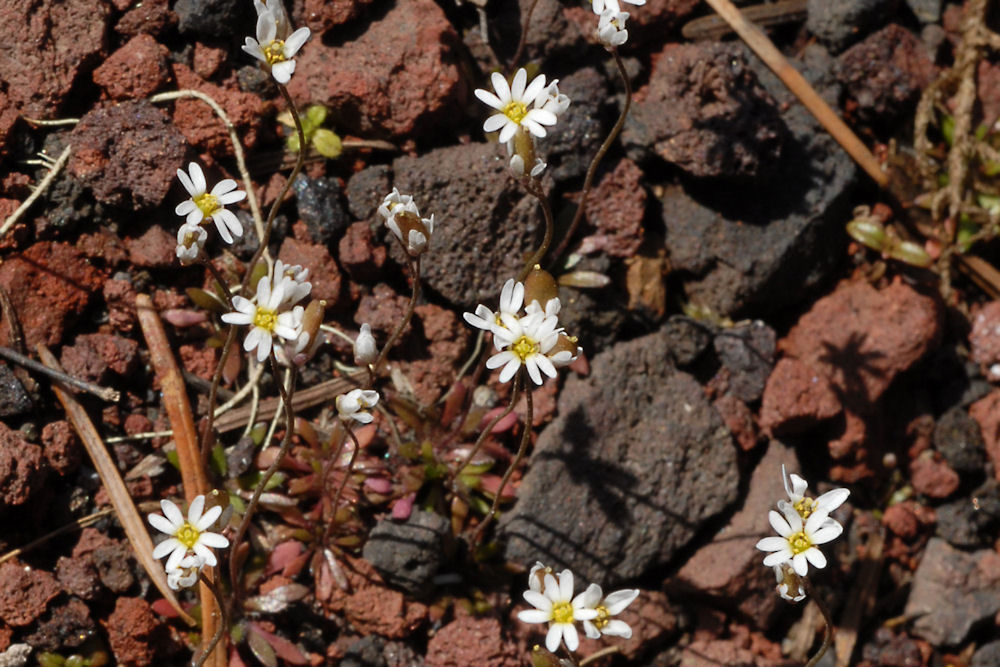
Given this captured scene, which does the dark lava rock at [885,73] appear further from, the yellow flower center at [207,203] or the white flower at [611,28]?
the yellow flower center at [207,203]

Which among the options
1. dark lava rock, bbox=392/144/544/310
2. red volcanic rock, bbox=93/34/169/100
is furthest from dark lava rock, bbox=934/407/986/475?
red volcanic rock, bbox=93/34/169/100

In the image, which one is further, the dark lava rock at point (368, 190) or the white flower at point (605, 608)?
the dark lava rock at point (368, 190)

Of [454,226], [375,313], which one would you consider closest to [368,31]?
[454,226]

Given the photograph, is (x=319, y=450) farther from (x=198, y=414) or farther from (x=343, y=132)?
(x=343, y=132)

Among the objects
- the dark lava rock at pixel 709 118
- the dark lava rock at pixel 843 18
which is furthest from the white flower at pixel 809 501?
the dark lava rock at pixel 843 18

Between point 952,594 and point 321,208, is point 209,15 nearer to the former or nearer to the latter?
point 321,208

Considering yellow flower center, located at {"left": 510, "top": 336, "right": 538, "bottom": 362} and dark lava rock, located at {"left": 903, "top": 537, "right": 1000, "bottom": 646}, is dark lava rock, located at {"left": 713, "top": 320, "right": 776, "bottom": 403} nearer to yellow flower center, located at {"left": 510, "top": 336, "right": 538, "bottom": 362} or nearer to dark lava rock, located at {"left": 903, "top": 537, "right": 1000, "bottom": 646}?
dark lava rock, located at {"left": 903, "top": 537, "right": 1000, "bottom": 646}
